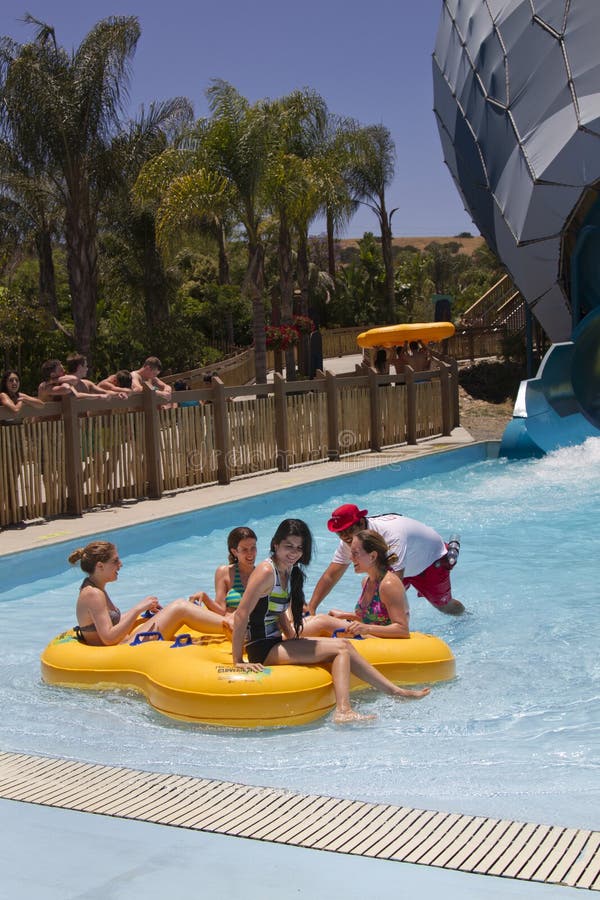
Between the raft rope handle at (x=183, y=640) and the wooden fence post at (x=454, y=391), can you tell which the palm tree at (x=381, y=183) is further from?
the raft rope handle at (x=183, y=640)

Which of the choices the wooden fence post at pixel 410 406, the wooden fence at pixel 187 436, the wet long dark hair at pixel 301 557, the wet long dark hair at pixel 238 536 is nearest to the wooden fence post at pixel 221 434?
the wooden fence at pixel 187 436

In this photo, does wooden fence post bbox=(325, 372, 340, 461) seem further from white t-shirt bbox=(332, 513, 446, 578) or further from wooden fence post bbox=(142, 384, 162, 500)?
white t-shirt bbox=(332, 513, 446, 578)

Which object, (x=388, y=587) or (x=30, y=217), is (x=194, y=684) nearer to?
(x=388, y=587)

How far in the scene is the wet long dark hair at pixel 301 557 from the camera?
5.19 metres

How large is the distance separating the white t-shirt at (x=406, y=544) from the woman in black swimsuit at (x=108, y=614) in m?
0.85

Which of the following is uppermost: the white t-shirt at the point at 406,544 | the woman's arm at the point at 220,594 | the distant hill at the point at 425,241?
the distant hill at the point at 425,241

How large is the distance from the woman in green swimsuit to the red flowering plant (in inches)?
797

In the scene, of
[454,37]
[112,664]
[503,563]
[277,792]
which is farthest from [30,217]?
[277,792]

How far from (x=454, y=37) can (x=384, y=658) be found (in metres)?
16.0

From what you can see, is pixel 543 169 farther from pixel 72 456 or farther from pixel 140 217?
pixel 140 217

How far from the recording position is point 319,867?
300 cm

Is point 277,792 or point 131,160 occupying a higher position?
point 131,160

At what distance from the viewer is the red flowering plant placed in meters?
26.3

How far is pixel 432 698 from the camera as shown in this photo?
5.43 metres
